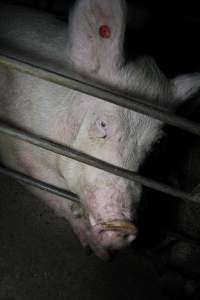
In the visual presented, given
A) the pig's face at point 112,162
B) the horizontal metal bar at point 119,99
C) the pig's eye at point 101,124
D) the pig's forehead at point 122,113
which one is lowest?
the pig's face at point 112,162

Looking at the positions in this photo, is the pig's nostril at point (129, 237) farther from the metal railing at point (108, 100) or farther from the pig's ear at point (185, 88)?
the pig's ear at point (185, 88)

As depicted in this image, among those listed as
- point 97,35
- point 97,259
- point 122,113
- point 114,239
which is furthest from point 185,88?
point 97,259

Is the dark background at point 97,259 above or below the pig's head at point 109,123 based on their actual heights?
below

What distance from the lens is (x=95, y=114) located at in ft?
6.45

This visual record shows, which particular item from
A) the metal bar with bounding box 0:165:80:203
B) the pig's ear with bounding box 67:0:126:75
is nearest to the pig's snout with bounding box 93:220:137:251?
the metal bar with bounding box 0:165:80:203

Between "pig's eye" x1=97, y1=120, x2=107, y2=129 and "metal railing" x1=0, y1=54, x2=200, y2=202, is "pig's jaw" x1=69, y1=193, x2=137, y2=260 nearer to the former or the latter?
"metal railing" x1=0, y1=54, x2=200, y2=202

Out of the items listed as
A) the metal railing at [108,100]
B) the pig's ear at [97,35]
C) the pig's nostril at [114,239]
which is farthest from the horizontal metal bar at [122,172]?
the pig's ear at [97,35]

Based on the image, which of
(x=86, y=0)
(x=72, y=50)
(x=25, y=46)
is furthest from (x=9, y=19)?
(x=86, y=0)

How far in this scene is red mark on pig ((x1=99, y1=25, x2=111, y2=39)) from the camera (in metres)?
1.75

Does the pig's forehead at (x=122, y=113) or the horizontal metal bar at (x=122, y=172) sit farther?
the pig's forehead at (x=122, y=113)

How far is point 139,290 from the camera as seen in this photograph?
8.34 ft

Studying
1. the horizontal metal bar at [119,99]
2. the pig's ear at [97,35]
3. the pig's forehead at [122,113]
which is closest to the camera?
the horizontal metal bar at [119,99]

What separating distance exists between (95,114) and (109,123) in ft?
0.32

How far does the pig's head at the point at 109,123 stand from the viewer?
1.77 metres
